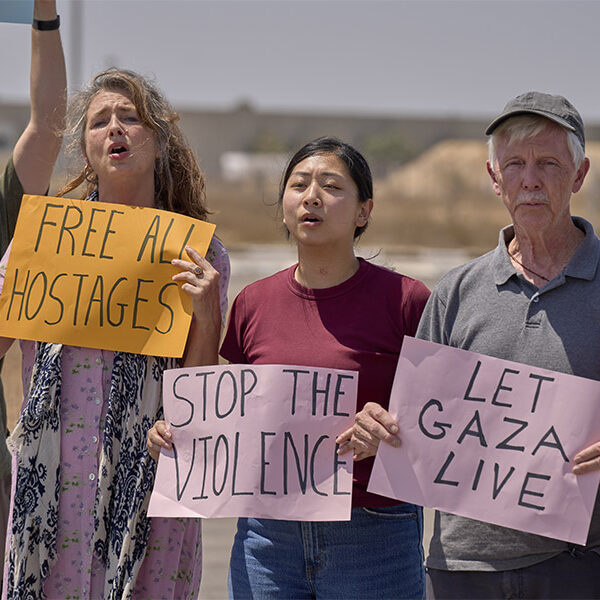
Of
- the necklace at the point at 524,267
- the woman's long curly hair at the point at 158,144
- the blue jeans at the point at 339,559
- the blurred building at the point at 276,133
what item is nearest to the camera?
the necklace at the point at 524,267

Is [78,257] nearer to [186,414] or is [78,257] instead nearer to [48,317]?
[48,317]

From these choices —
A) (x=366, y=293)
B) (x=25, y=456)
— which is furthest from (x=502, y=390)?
(x=25, y=456)

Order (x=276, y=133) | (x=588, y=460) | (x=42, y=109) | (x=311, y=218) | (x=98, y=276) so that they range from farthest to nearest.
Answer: (x=276, y=133) → (x=42, y=109) → (x=98, y=276) → (x=311, y=218) → (x=588, y=460)

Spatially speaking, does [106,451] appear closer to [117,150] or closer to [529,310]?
[117,150]

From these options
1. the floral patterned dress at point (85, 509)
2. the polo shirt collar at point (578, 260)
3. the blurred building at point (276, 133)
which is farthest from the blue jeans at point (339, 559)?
the blurred building at point (276, 133)

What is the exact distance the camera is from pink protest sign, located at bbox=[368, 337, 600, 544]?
9.15 ft

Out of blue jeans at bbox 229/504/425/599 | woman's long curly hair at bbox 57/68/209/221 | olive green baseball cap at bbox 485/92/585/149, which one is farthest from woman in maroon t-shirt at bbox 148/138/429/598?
olive green baseball cap at bbox 485/92/585/149

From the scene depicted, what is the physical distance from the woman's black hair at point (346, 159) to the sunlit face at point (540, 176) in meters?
0.51

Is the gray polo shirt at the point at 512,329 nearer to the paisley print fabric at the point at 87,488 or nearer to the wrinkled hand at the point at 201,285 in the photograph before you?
the wrinkled hand at the point at 201,285

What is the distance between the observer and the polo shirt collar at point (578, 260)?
2.81 meters

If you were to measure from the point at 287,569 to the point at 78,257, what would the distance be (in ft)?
3.90

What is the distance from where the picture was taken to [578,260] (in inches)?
111

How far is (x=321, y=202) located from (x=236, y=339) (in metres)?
0.50

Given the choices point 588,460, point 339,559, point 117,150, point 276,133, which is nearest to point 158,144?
point 117,150
